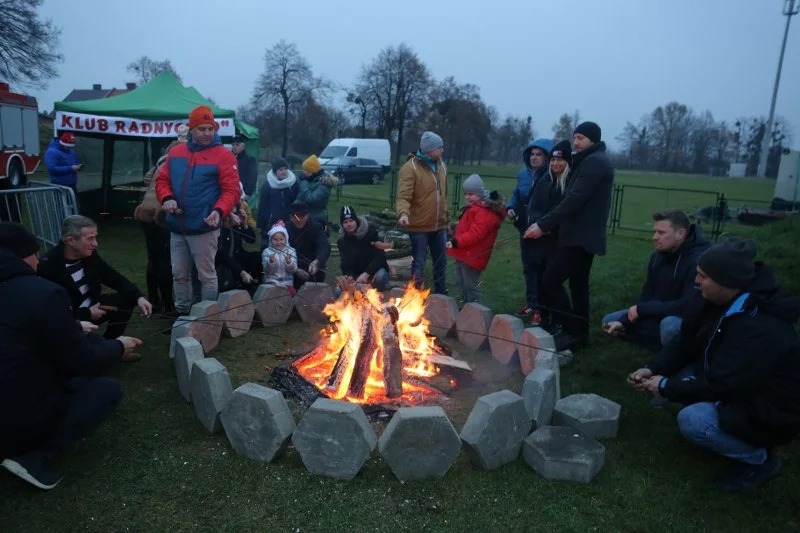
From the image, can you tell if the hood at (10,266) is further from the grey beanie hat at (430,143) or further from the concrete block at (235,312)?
the grey beanie hat at (430,143)

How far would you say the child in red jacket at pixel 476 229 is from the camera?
19.4ft

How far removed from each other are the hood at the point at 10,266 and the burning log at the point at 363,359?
2186 millimetres

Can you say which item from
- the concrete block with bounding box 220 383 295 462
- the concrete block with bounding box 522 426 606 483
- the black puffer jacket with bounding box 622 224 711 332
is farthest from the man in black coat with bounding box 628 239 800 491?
the concrete block with bounding box 220 383 295 462

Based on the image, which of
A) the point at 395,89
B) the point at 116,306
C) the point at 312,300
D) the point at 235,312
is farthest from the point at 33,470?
the point at 395,89

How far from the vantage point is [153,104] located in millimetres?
10539

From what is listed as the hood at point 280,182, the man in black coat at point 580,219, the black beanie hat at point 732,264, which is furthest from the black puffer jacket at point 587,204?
the hood at point 280,182

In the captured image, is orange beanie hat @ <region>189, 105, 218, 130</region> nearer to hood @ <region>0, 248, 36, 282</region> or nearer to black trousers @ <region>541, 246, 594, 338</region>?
hood @ <region>0, 248, 36, 282</region>

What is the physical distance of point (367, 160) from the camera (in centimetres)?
2844

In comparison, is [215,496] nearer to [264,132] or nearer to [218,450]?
[218,450]

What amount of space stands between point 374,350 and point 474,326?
1.38 m

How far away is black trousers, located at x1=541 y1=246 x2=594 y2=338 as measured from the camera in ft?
16.0

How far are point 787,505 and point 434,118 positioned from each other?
4614 centimetres

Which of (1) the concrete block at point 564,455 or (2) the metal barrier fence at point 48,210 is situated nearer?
(1) the concrete block at point 564,455

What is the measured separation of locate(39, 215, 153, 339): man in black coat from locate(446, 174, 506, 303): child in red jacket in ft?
10.4
